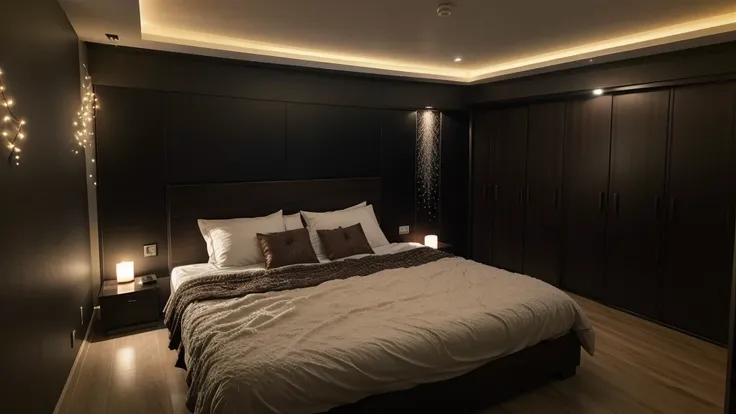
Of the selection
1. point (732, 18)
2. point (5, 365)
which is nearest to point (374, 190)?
point (732, 18)

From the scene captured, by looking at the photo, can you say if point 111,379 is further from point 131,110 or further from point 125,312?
point 131,110

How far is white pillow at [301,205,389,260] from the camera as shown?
4176mm

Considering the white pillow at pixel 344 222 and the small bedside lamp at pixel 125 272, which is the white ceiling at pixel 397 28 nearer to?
the white pillow at pixel 344 222

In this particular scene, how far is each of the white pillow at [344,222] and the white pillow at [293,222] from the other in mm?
92

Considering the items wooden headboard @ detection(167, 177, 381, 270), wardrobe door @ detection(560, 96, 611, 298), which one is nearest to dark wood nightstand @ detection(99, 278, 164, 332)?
wooden headboard @ detection(167, 177, 381, 270)

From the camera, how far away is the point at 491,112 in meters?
5.41

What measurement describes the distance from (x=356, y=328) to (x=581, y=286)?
A: 3107 mm

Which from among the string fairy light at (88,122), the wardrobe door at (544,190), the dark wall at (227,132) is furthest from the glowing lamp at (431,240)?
the string fairy light at (88,122)

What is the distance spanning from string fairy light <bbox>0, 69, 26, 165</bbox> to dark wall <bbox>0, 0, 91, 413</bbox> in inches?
2.2

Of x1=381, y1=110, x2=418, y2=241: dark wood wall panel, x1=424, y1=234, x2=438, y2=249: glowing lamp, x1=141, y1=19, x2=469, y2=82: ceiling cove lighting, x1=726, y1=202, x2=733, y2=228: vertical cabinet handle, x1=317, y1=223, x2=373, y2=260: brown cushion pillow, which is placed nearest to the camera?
x1=726, y1=202, x2=733, y2=228: vertical cabinet handle

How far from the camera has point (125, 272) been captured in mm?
3709

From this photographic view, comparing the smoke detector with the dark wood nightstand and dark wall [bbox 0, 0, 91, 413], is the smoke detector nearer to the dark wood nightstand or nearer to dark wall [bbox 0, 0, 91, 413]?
dark wall [bbox 0, 0, 91, 413]

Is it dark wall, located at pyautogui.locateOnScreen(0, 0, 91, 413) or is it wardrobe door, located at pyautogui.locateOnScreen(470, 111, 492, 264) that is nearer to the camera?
dark wall, located at pyautogui.locateOnScreen(0, 0, 91, 413)

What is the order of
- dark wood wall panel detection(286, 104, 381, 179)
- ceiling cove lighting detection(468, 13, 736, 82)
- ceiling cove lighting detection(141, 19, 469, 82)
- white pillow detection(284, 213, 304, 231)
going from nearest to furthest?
1. ceiling cove lighting detection(468, 13, 736, 82)
2. ceiling cove lighting detection(141, 19, 469, 82)
3. white pillow detection(284, 213, 304, 231)
4. dark wood wall panel detection(286, 104, 381, 179)
